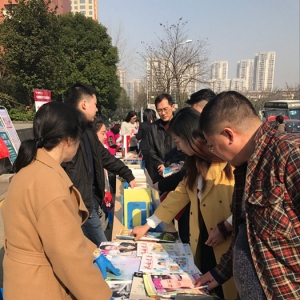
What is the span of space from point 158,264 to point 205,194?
0.47 meters

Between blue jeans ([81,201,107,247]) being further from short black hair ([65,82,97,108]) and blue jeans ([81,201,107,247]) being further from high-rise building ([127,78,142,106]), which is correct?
high-rise building ([127,78,142,106])

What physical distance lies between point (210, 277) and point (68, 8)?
157ft

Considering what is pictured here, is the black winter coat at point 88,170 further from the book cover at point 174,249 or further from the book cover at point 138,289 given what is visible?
the book cover at point 138,289

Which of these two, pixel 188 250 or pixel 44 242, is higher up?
pixel 44 242

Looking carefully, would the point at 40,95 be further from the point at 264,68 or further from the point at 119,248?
the point at 264,68

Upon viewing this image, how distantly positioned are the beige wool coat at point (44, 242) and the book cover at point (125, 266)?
0.36 metres

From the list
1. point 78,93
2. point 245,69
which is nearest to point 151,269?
point 78,93

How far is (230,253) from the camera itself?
4.44ft

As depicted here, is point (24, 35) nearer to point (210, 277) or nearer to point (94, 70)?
point (94, 70)

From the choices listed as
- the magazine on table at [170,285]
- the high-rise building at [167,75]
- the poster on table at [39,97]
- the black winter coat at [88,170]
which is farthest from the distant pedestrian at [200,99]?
the high-rise building at [167,75]

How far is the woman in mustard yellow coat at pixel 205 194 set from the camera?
5.52 feet

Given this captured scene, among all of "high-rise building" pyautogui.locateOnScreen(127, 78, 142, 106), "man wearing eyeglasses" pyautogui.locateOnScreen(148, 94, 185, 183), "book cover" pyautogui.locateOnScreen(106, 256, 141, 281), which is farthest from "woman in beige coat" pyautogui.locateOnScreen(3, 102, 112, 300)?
"high-rise building" pyautogui.locateOnScreen(127, 78, 142, 106)

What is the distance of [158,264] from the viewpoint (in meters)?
1.64

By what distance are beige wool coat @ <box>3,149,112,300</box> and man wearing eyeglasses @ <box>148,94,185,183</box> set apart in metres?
2.38
